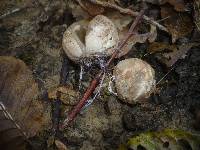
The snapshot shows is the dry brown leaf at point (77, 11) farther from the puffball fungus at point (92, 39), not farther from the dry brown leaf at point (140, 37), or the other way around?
the dry brown leaf at point (140, 37)

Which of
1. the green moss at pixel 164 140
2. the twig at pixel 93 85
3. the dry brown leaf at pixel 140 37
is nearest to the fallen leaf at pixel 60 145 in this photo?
the twig at pixel 93 85

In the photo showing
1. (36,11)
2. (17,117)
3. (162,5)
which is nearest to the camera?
(17,117)

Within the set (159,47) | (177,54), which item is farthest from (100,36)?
(177,54)

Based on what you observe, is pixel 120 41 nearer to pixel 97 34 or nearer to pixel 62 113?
pixel 97 34

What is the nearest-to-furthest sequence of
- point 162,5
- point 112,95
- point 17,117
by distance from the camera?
point 17,117 → point 112,95 → point 162,5

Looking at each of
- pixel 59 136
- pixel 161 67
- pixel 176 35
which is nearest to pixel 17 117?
pixel 59 136

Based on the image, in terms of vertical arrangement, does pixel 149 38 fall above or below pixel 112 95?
above

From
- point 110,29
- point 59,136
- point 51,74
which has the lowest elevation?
point 59,136
